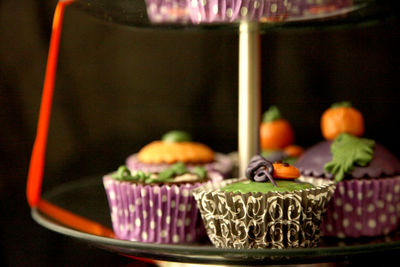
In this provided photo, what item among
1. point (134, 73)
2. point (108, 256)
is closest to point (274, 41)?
point (134, 73)

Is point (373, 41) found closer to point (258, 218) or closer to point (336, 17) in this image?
point (336, 17)

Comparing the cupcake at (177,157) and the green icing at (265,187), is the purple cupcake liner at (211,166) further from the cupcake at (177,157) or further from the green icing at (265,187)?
the green icing at (265,187)

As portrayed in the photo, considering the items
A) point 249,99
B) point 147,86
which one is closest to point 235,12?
point 249,99

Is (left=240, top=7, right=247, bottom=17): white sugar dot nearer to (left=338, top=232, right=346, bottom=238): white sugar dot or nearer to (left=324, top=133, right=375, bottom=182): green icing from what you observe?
(left=324, top=133, right=375, bottom=182): green icing

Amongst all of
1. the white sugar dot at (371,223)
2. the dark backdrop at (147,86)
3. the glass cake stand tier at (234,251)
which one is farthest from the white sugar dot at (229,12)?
the dark backdrop at (147,86)

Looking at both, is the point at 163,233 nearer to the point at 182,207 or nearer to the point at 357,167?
the point at 182,207

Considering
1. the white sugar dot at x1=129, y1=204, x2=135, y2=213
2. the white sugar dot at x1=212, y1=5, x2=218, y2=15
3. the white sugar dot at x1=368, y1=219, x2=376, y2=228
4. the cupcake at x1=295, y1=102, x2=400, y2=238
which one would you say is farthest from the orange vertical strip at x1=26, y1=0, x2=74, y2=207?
the white sugar dot at x1=368, y1=219, x2=376, y2=228
